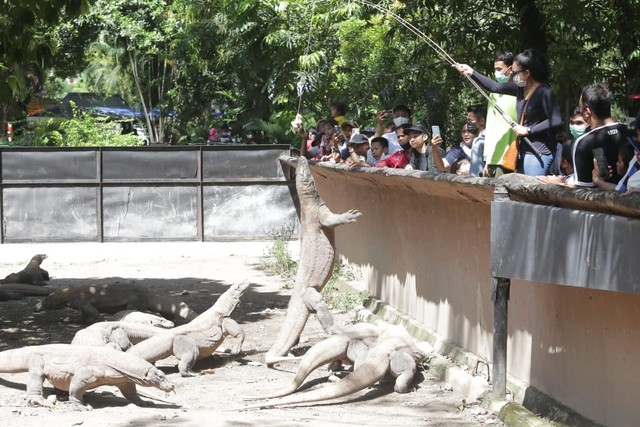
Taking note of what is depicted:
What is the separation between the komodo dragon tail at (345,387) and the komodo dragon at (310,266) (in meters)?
1.28

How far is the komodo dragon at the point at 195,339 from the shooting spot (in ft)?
28.6

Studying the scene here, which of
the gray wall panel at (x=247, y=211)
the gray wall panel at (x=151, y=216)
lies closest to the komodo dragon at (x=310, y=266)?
the gray wall panel at (x=247, y=211)

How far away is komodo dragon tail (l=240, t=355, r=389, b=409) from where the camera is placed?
24.6 feet

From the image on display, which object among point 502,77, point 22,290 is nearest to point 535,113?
point 502,77

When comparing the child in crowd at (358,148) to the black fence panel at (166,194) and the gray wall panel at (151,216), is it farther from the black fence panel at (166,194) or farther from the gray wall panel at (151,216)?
the gray wall panel at (151,216)

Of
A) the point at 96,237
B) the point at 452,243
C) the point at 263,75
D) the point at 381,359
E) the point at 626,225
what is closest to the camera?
the point at 626,225

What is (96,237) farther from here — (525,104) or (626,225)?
(626,225)

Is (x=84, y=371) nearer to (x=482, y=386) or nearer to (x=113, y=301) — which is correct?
(x=482, y=386)

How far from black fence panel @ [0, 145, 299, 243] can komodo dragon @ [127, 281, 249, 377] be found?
34.0 feet

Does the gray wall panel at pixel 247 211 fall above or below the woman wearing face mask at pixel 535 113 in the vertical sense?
A: below

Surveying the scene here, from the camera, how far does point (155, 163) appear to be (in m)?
20.0

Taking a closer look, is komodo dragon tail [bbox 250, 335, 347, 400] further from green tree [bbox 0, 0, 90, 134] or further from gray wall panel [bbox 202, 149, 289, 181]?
gray wall panel [bbox 202, 149, 289, 181]

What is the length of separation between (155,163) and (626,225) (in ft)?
52.1

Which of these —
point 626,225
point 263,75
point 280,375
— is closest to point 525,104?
point 626,225
